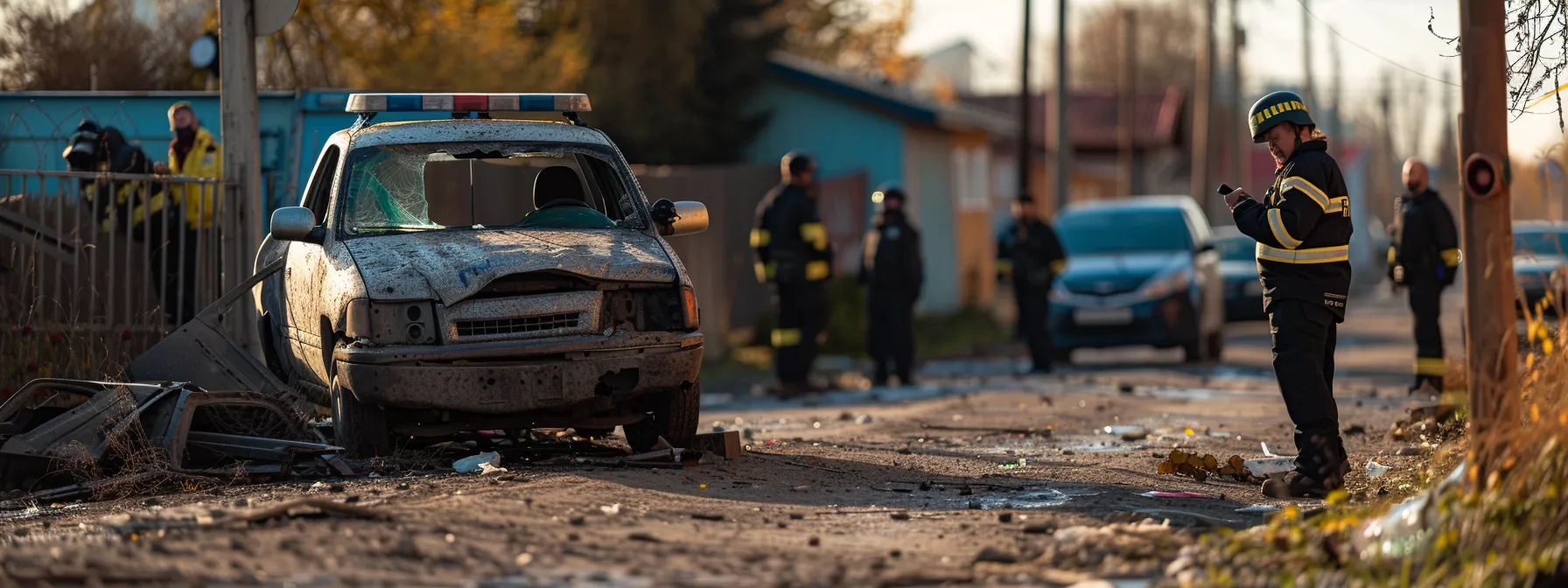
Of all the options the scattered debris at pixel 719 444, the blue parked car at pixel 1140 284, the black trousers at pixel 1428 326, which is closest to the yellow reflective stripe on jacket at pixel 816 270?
the blue parked car at pixel 1140 284

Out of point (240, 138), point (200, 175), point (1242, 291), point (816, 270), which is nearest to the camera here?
point (240, 138)

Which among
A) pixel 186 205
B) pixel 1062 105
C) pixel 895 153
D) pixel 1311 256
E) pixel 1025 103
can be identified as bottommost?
pixel 1311 256

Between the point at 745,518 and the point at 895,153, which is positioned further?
the point at 895,153

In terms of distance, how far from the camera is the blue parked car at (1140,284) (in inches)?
722

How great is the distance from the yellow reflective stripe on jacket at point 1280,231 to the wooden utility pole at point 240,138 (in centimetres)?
A: 625

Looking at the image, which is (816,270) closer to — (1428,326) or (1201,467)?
(1428,326)

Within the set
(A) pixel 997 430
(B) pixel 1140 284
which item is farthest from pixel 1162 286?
(A) pixel 997 430

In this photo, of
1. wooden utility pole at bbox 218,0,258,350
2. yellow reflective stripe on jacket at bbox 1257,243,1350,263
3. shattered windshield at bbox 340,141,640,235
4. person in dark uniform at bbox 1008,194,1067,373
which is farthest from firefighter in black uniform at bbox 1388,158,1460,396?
wooden utility pole at bbox 218,0,258,350

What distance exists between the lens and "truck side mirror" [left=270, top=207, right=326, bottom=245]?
28.9ft

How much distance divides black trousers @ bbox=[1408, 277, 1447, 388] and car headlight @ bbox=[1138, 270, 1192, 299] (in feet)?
14.6

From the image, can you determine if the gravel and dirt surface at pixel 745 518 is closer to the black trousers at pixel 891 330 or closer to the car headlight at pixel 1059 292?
the black trousers at pixel 891 330

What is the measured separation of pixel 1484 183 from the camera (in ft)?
21.2

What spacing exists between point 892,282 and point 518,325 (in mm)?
7884

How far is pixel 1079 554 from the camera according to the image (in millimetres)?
6160
